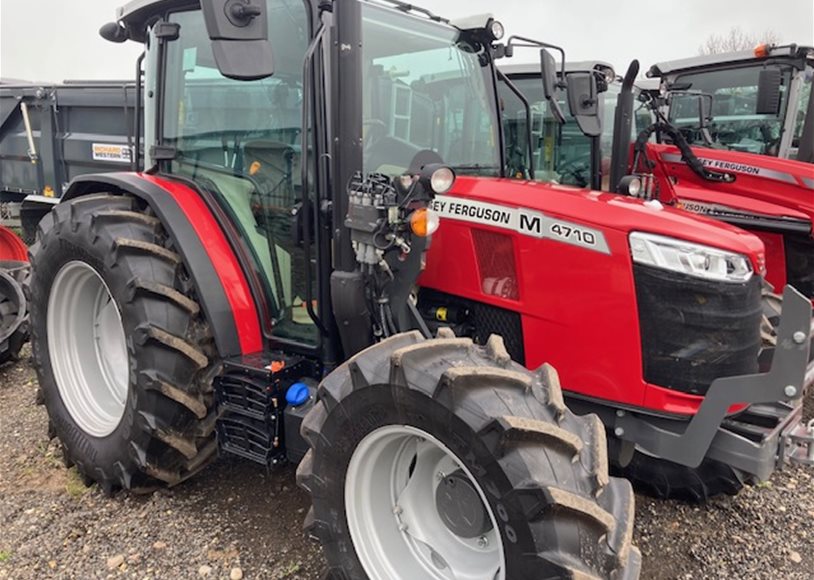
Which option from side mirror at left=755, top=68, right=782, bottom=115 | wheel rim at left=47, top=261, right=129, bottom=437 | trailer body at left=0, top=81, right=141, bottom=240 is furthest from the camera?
trailer body at left=0, top=81, right=141, bottom=240

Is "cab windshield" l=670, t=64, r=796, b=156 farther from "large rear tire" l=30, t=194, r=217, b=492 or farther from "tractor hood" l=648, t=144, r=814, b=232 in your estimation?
"large rear tire" l=30, t=194, r=217, b=492

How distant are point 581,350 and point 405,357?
0.73 metres

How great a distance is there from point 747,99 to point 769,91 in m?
0.64

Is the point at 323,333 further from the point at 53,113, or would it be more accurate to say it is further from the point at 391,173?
the point at 53,113

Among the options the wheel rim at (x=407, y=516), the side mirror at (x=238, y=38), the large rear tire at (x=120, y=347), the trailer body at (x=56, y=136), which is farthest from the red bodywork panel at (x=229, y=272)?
the trailer body at (x=56, y=136)

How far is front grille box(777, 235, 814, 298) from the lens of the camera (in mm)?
5375

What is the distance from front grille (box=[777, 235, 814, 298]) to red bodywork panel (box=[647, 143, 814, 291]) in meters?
0.06

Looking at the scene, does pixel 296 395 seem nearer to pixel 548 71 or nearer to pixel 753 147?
pixel 548 71

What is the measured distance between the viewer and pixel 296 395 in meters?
2.61

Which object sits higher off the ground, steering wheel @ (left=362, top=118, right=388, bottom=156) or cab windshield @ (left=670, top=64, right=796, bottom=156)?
cab windshield @ (left=670, top=64, right=796, bottom=156)

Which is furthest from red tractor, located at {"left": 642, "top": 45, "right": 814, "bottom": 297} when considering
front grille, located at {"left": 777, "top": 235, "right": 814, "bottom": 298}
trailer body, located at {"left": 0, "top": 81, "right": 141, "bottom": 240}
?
trailer body, located at {"left": 0, "top": 81, "right": 141, "bottom": 240}

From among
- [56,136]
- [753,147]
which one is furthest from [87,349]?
[753,147]

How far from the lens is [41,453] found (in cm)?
A: 350

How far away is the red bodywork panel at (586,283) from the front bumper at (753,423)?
9 cm
